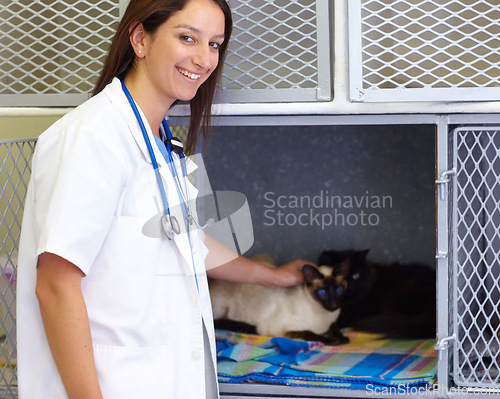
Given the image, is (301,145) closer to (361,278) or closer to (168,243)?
(361,278)

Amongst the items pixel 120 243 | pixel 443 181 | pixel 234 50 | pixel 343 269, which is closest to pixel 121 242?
pixel 120 243

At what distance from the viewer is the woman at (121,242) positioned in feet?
2.64

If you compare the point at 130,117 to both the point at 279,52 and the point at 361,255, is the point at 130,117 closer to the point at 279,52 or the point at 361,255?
the point at 279,52

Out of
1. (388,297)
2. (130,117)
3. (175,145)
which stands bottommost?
(388,297)

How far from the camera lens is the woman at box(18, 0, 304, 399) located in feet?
2.64

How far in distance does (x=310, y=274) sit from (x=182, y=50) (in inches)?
34.3

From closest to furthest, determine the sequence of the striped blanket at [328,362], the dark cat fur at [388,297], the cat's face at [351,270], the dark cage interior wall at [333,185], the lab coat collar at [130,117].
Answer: the lab coat collar at [130,117] < the striped blanket at [328,362] < the dark cat fur at [388,297] < the cat's face at [351,270] < the dark cage interior wall at [333,185]

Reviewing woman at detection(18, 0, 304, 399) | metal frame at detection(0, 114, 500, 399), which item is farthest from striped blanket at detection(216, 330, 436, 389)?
woman at detection(18, 0, 304, 399)

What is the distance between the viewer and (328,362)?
4.46 feet

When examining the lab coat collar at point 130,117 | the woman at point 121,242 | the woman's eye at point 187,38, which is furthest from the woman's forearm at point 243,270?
the woman's eye at point 187,38

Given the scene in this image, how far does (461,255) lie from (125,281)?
92 centimetres

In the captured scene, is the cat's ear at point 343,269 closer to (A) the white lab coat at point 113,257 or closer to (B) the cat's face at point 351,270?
(B) the cat's face at point 351,270

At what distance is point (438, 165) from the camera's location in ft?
3.76

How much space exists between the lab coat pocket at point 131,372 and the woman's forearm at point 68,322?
42 mm
